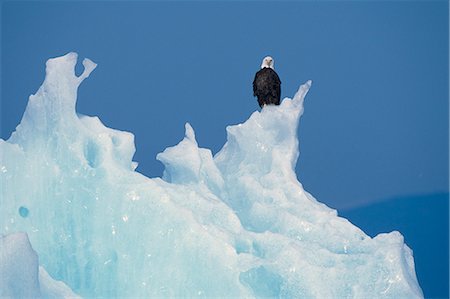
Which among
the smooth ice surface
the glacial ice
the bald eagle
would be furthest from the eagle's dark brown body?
the smooth ice surface

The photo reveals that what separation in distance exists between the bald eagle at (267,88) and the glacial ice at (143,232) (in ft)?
3.50

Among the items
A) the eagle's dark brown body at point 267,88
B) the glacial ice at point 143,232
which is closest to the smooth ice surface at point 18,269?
the glacial ice at point 143,232

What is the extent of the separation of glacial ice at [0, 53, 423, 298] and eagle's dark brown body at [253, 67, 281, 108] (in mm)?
1067

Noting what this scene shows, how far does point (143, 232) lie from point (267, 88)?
1.68 m

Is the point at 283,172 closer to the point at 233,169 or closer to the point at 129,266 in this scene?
the point at 233,169

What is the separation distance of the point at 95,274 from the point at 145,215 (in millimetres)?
359

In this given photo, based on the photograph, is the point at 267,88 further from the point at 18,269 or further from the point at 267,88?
the point at 18,269

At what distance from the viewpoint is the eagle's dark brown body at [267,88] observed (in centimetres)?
492

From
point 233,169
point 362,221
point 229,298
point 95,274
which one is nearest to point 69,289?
point 95,274

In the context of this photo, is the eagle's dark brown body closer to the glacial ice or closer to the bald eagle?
A: the bald eagle

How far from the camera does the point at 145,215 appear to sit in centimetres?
363

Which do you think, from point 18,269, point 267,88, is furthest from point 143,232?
point 267,88

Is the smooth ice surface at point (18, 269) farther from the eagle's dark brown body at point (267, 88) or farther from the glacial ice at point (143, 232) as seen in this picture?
the eagle's dark brown body at point (267, 88)

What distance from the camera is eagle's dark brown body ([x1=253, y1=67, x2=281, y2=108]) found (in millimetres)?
4922
